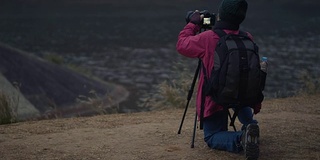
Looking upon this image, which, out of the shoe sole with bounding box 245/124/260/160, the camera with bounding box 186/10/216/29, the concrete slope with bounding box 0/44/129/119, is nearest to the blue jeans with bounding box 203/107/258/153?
the shoe sole with bounding box 245/124/260/160

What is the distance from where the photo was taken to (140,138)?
7.51 m

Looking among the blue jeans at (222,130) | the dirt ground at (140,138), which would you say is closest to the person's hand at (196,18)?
the blue jeans at (222,130)

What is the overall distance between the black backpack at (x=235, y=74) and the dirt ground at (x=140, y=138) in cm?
74

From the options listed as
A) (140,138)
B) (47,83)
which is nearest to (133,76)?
(47,83)

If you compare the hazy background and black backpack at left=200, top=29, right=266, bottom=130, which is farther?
the hazy background

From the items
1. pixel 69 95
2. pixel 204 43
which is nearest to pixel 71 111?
pixel 69 95

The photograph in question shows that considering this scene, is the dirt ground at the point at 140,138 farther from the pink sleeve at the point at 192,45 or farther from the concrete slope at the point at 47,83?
the concrete slope at the point at 47,83

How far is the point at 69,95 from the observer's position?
29125 millimetres

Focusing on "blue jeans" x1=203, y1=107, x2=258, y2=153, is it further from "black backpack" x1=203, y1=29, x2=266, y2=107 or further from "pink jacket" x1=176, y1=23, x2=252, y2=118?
"black backpack" x1=203, y1=29, x2=266, y2=107

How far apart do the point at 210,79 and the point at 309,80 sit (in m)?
7.94

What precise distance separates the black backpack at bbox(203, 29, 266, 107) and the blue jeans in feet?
1.41

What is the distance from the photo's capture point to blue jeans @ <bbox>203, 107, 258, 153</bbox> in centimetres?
649

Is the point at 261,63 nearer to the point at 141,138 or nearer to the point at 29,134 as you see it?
the point at 141,138

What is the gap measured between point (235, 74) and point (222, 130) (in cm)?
87
